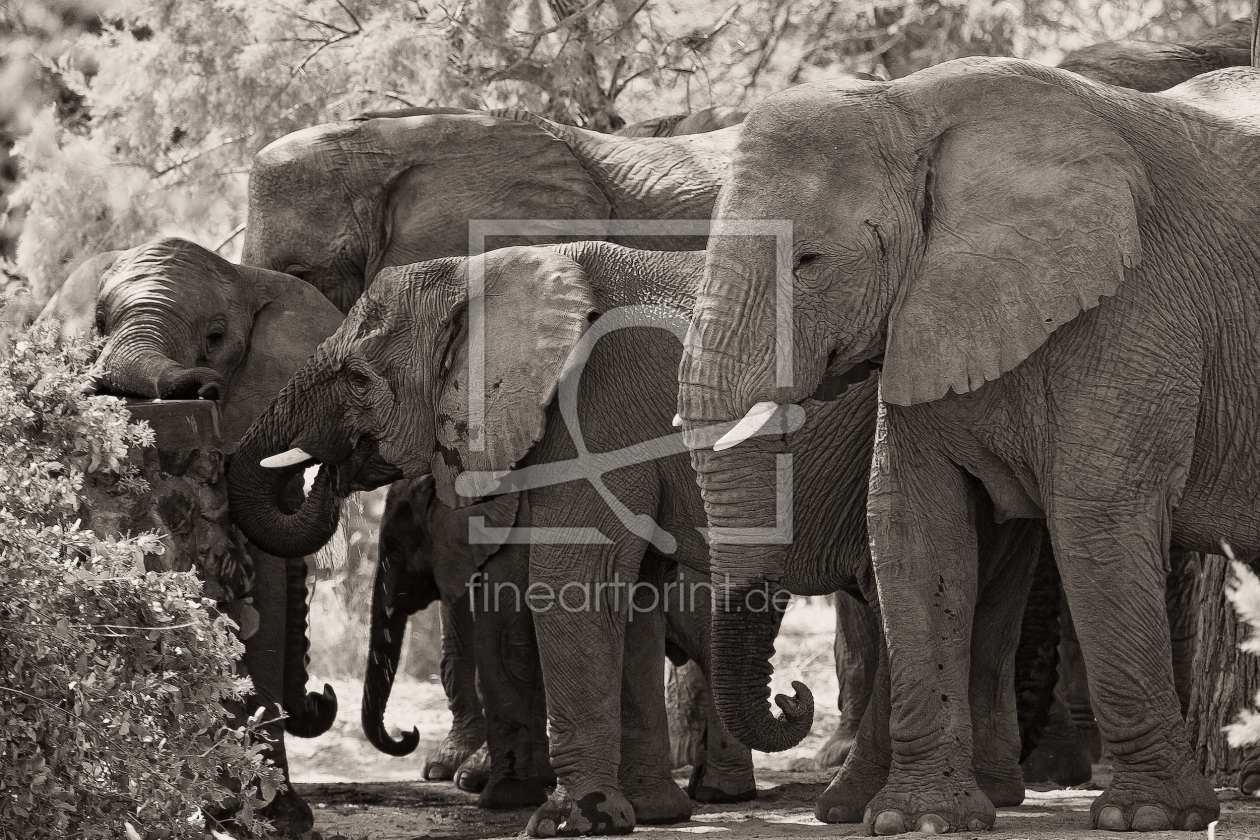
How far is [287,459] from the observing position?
7.29m

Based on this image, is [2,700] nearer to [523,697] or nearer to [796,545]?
[796,545]

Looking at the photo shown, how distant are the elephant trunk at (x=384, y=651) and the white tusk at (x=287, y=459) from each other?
1.88m

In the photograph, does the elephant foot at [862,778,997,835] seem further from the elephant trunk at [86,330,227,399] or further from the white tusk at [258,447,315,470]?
the elephant trunk at [86,330,227,399]

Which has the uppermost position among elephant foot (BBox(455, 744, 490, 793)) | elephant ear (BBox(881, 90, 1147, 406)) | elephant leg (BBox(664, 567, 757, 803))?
→ elephant ear (BBox(881, 90, 1147, 406))

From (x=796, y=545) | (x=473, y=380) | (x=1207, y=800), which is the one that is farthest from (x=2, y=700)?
(x=1207, y=800)

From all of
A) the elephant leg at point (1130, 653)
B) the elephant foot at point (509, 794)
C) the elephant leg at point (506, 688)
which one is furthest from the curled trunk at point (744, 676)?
the elephant foot at point (509, 794)

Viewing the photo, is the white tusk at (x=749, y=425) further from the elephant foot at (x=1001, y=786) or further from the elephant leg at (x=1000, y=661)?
the elephant foot at (x=1001, y=786)

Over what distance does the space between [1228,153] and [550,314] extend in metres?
2.30

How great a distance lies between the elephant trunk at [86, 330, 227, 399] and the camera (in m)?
7.48

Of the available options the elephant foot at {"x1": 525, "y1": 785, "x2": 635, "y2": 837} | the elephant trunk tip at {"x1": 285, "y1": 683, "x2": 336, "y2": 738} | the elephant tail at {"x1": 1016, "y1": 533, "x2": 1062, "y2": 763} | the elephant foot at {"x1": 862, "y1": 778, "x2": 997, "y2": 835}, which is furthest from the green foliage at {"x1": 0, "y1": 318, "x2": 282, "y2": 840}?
the elephant tail at {"x1": 1016, "y1": 533, "x2": 1062, "y2": 763}

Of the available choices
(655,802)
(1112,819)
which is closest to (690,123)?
(655,802)

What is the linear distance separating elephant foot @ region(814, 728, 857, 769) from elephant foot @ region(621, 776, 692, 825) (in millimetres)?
2383

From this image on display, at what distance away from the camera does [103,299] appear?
810 cm

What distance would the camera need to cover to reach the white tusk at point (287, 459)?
7289 mm
